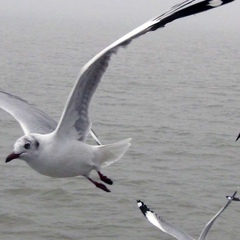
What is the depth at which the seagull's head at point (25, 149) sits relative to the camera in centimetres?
589

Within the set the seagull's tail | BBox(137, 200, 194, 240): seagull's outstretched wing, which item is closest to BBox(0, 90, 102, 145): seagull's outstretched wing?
the seagull's tail

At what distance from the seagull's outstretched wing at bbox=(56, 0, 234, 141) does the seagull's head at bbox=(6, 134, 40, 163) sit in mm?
275

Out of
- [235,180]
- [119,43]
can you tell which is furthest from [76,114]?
[235,180]

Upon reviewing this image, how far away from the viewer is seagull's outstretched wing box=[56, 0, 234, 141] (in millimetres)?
4711

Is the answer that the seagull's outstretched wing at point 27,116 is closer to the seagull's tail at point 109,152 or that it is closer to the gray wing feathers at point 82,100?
the gray wing feathers at point 82,100

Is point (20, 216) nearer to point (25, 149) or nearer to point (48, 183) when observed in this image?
point (48, 183)

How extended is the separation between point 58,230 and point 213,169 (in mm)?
4872

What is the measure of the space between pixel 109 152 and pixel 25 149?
931 millimetres

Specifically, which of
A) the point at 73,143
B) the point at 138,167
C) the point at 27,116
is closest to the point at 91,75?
the point at 73,143

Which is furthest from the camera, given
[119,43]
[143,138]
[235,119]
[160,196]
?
[235,119]

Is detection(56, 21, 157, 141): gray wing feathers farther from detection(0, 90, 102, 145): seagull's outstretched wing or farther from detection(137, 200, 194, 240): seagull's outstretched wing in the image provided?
detection(137, 200, 194, 240): seagull's outstretched wing

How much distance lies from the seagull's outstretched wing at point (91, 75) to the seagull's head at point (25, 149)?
27cm

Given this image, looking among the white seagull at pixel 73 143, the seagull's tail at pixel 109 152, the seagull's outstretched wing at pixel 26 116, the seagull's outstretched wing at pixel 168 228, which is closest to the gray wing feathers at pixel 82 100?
the white seagull at pixel 73 143

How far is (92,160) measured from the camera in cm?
638
